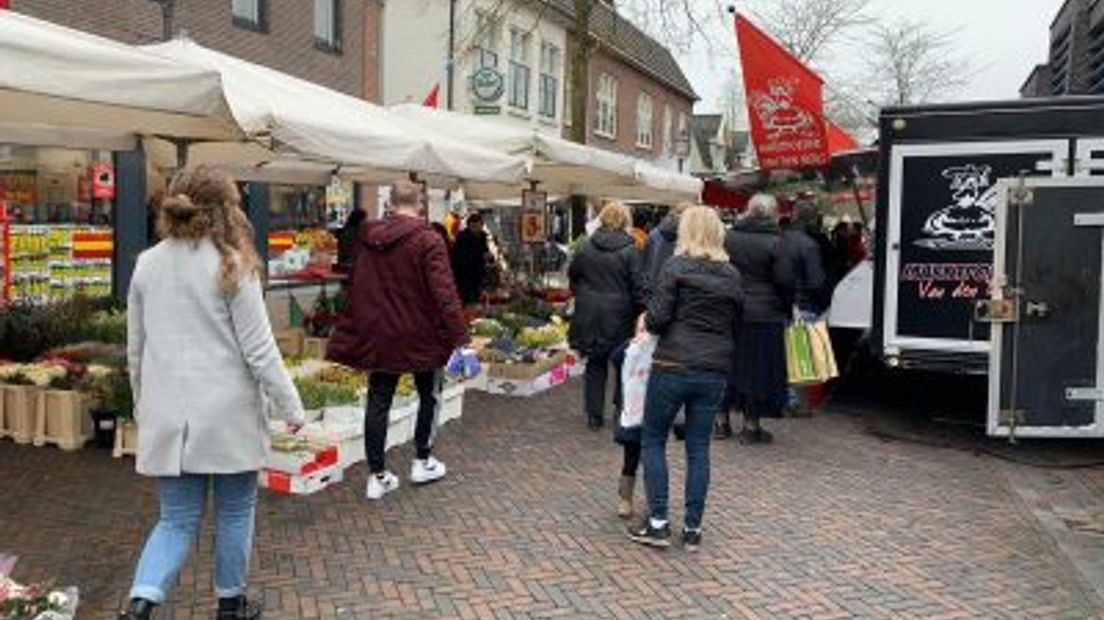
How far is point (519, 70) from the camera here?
28547 mm

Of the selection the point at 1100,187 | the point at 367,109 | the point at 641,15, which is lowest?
the point at 1100,187

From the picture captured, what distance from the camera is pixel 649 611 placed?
191 inches

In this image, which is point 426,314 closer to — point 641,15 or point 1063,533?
point 1063,533

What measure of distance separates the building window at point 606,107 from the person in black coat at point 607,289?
A: 86.9ft

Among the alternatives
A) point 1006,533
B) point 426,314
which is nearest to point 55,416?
point 426,314

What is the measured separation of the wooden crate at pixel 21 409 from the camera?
7277mm

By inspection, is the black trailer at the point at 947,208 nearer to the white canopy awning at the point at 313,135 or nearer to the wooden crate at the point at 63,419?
the white canopy awning at the point at 313,135

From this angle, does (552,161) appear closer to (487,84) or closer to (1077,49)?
(1077,49)

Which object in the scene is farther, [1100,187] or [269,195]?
[269,195]

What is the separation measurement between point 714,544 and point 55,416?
4.31m

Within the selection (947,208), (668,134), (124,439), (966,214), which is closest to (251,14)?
(124,439)

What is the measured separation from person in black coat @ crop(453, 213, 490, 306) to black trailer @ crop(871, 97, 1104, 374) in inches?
227

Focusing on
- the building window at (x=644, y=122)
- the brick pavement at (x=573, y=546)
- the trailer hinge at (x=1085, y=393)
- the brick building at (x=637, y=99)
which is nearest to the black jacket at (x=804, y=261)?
the brick pavement at (x=573, y=546)

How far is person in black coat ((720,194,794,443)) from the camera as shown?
8.12 m
